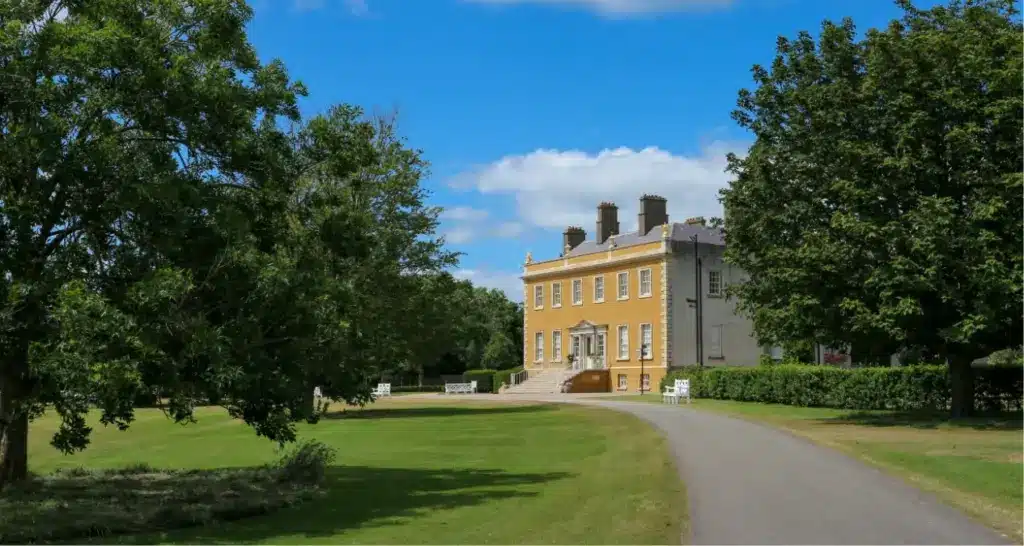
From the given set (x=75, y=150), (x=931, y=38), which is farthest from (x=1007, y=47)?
(x=75, y=150)

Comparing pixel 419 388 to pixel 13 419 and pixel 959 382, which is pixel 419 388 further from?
pixel 13 419

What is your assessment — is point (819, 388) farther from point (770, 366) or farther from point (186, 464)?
point (186, 464)

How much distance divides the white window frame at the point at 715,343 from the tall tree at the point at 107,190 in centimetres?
4682

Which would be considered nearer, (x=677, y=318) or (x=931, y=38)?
(x=931, y=38)

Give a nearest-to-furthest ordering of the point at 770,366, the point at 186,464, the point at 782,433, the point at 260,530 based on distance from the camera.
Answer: the point at 260,530, the point at 186,464, the point at 782,433, the point at 770,366

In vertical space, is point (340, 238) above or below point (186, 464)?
above

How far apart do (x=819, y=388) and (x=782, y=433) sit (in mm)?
14370

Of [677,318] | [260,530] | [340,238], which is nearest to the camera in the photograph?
[260,530]

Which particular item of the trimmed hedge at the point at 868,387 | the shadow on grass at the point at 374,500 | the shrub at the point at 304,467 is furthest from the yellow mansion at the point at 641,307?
the shrub at the point at 304,467

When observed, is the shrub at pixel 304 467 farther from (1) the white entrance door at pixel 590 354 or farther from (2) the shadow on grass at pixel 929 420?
(1) the white entrance door at pixel 590 354

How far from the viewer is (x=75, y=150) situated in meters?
12.2

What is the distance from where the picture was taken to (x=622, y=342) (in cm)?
6000

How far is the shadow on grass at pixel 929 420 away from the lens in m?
25.3

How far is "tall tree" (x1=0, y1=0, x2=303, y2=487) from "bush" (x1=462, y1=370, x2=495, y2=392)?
54.0 m
